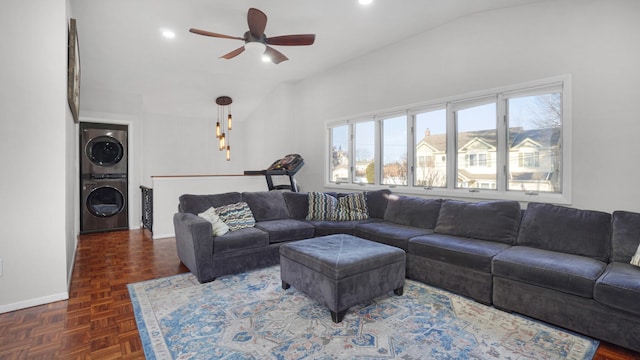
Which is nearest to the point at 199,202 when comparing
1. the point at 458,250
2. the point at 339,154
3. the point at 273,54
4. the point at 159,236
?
the point at 159,236

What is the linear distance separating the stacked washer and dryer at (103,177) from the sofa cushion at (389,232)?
451 centimetres

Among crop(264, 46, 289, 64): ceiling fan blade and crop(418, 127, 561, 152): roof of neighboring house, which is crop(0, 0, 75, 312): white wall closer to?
crop(264, 46, 289, 64): ceiling fan blade

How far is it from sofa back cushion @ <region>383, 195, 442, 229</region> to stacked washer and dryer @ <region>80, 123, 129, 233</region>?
189 inches

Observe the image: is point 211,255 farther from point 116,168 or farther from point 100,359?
point 116,168

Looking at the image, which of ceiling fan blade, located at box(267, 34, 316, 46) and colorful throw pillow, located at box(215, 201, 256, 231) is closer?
ceiling fan blade, located at box(267, 34, 316, 46)

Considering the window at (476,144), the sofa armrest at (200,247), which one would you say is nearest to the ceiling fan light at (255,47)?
the sofa armrest at (200,247)

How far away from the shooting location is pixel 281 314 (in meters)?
2.39

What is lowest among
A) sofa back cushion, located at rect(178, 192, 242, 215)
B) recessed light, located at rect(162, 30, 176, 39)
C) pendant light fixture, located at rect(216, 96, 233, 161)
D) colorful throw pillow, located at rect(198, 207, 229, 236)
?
colorful throw pillow, located at rect(198, 207, 229, 236)

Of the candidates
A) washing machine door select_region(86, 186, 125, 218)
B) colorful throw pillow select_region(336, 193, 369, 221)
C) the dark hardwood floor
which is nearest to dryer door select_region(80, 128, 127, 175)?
washing machine door select_region(86, 186, 125, 218)

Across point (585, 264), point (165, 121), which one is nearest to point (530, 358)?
point (585, 264)

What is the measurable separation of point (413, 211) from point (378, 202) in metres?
0.62

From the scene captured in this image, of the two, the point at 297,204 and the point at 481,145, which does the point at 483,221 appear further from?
the point at 297,204

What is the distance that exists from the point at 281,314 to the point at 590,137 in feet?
10.4

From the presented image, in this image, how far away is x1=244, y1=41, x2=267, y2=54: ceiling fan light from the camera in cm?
337
